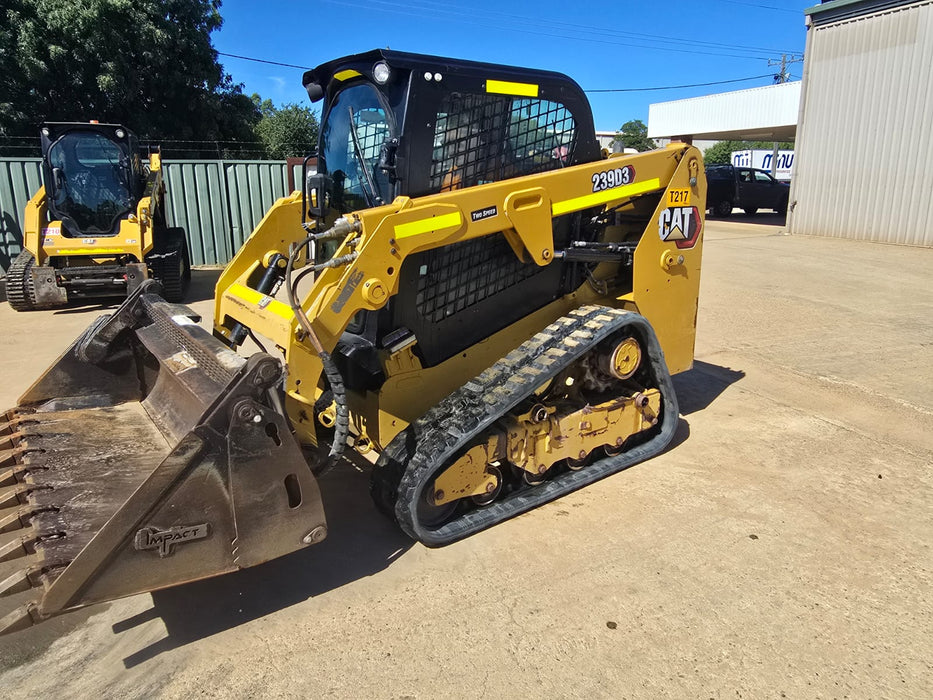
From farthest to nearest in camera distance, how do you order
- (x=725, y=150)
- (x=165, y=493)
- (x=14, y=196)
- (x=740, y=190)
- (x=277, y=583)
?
1. (x=725, y=150)
2. (x=740, y=190)
3. (x=14, y=196)
4. (x=277, y=583)
5. (x=165, y=493)

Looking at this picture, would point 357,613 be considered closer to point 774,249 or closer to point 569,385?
point 569,385

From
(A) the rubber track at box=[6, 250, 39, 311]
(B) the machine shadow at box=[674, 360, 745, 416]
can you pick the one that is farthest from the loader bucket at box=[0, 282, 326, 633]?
(A) the rubber track at box=[6, 250, 39, 311]

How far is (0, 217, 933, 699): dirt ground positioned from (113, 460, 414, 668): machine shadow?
10 millimetres

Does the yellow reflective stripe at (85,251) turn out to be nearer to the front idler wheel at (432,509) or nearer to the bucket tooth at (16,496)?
the bucket tooth at (16,496)

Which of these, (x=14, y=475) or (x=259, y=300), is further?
(x=259, y=300)

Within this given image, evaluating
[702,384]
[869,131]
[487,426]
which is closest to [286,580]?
[487,426]

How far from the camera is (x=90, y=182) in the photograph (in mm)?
10305

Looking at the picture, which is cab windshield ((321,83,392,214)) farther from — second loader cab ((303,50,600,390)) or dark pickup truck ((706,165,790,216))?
dark pickup truck ((706,165,790,216))

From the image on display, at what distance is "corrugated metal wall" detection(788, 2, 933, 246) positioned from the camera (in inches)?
568

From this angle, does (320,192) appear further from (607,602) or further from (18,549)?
(607,602)

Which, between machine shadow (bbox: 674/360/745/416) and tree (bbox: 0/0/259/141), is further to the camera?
tree (bbox: 0/0/259/141)

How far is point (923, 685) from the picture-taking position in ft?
8.26

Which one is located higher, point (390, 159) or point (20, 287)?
point (390, 159)

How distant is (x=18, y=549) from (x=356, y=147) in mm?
2531
